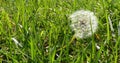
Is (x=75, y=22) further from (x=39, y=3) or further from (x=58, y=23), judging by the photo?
(x=39, y=3)

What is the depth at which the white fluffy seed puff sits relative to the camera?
56.6 inches

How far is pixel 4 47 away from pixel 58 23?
38cm

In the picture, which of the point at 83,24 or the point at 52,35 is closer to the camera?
the point at 83,24

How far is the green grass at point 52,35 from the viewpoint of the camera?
4.38 feet

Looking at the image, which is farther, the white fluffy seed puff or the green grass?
the white fluffy seed puff

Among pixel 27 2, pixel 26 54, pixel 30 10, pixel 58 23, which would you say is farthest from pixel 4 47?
pixel 27 2

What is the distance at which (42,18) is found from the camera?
6.88 ft

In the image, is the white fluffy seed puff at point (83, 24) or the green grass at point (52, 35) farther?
the white fluffy seed puff at point (83, 24)

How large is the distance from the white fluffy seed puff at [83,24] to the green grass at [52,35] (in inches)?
2.3

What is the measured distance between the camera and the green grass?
1.34m

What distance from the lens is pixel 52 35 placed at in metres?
1.67

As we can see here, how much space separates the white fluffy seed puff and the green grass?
0.06m

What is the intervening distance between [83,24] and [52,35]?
0.26 metres

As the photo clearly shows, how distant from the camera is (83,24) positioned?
4.84 feet
